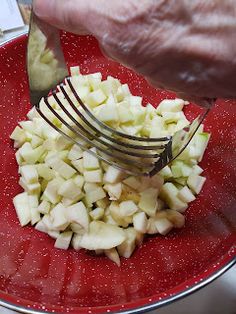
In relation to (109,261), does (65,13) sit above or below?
above

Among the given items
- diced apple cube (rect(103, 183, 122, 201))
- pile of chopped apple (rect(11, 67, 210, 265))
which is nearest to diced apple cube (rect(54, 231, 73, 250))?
pile of chopped apple (rect(11, 67, 210, 265))

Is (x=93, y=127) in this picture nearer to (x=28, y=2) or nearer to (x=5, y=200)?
(x=5, y=200)

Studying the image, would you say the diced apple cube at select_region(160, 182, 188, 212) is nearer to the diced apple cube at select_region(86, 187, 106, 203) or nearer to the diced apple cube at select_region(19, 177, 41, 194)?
the diced apple cube at select_region(86, 187, 106, 203)

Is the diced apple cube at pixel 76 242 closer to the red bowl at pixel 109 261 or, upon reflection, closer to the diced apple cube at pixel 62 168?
the red bowl at pixel 109 261

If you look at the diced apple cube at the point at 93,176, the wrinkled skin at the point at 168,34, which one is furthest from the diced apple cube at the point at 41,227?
the wrinkled skin at the point at 168,34

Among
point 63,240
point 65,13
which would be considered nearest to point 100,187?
point 63,240

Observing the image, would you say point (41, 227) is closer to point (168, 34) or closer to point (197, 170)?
point (197, 170)

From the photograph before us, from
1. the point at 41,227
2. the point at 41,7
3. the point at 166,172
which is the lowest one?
the point at 41,227
